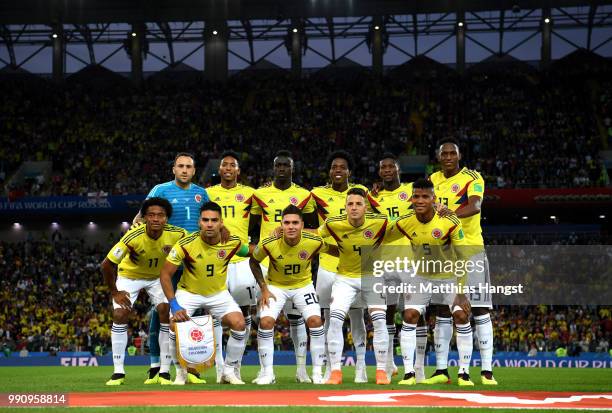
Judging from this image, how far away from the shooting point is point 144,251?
12133 mm

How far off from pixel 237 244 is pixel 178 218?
4.22 feet

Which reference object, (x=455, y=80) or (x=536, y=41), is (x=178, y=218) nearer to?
(x=455, y=80)

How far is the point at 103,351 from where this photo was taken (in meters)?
30.2

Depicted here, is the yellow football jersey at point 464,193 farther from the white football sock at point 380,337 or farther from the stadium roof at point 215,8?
the stadium roof at point 215,8

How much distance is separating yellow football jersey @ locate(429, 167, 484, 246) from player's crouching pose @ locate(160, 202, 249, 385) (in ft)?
9.10

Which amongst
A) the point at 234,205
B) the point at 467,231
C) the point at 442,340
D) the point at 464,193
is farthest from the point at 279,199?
the point at 442,340

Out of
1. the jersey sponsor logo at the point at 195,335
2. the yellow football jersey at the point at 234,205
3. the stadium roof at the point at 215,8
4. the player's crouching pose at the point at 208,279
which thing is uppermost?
the stadium roof at the point at 215,8

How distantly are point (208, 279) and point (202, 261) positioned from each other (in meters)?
0.27

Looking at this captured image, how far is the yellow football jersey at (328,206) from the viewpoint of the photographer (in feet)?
42.8

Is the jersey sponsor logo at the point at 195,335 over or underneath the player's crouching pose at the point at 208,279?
underneath

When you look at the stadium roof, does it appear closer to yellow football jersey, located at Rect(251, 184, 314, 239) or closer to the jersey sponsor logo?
yellow football jersey, located at Rect(251, 184, 314, 239)

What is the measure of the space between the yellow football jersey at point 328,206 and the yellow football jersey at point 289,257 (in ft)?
1.94

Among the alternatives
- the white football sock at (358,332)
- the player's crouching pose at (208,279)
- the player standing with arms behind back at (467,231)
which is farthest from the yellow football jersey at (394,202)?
the player's crouching pose at (208,279)

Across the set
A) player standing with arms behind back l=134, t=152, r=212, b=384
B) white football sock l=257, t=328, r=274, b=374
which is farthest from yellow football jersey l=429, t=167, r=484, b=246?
player standing with arms behind back l=134, t=152, r=212, b=384
